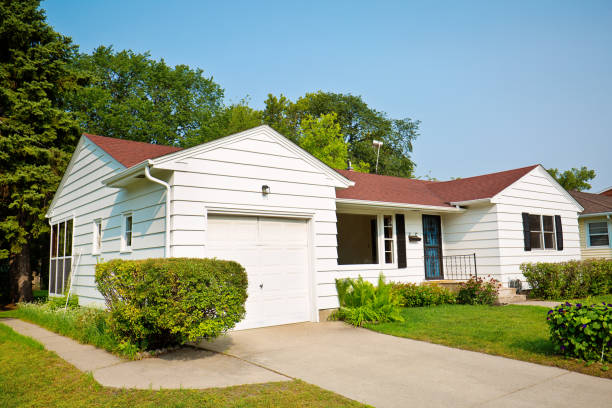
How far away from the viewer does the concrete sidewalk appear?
5.03 meters

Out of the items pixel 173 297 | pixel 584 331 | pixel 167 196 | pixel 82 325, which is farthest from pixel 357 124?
pixel 173 297

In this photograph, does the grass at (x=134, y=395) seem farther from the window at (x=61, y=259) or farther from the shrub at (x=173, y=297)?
the window at (x=61, y=259)

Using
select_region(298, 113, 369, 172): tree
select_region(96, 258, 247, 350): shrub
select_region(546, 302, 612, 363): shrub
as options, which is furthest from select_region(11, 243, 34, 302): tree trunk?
select_region(298, 113, 369, 172): tree

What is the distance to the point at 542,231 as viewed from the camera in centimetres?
1485

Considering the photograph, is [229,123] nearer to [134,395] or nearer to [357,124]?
[357,124]

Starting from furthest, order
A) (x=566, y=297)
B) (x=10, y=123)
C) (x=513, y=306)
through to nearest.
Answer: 1. (x=10, y=123)
2. (x=566, y=297)
3. (x=513, y=306)

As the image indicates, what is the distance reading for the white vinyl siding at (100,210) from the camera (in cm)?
816

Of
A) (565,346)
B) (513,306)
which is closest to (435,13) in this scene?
(513,306)

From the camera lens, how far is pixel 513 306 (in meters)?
11.1

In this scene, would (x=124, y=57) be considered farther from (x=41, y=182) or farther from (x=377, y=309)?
(x=377, y=309)

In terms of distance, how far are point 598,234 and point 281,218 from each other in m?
16.5

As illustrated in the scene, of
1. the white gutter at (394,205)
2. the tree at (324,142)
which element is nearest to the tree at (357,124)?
the tree at (324,142)

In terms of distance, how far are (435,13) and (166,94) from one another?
23937 mm

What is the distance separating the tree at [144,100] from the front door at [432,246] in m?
22.1
